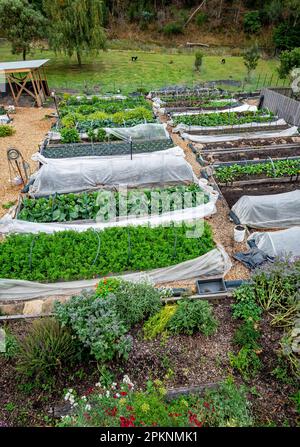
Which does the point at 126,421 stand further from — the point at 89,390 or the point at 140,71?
the point at 140,71

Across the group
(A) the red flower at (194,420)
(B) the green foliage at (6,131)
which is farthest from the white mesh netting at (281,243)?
(B) the green foliage at (6,131)

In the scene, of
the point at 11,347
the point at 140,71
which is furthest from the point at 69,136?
the point at 140,71

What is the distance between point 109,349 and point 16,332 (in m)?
1.92

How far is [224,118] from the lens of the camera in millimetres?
14477

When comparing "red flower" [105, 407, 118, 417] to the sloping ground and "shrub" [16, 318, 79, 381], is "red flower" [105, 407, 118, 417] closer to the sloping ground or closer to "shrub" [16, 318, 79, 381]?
"shrub" [16, 318, 79, 381]

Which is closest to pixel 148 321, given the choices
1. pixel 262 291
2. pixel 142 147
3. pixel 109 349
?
pixel 109 349

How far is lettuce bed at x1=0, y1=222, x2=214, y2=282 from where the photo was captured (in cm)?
612

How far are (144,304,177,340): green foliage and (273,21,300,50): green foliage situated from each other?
35.6 m

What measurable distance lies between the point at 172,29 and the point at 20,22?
904 inches

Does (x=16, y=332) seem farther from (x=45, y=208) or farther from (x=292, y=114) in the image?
(x=292, y=114)

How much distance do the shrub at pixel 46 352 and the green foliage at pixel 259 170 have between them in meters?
7.33

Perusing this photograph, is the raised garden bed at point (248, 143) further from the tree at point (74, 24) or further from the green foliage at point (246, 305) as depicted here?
the tree at point (74, 24)

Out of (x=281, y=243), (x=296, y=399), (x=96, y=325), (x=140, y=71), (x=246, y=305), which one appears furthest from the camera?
(x=140, y=71)

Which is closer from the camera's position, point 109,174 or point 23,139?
point 109,174
